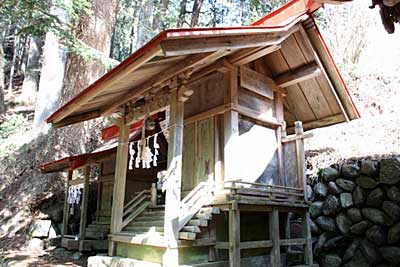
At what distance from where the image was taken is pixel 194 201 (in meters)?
5.33

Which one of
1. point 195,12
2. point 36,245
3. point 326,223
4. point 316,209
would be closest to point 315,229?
point 326,223

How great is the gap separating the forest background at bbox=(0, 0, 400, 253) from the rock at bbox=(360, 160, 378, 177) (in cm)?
106

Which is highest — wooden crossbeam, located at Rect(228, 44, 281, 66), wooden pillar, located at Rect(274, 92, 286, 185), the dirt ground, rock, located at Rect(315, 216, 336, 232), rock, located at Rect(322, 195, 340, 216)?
wooden crossbeam, located at Rect(228, 44, 281, 66)

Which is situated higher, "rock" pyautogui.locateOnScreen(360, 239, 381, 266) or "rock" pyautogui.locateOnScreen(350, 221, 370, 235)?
"rock" pyautogui.locateOnScreen(350, 221, 370, 235)

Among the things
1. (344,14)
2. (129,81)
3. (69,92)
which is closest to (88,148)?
(69,92)

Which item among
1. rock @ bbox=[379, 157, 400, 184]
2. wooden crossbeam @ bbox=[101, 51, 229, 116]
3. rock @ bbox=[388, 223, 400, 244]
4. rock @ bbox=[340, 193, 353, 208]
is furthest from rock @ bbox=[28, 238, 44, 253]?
rock @ bbox=[379, 157, 400, 184]

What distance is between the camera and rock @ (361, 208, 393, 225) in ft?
20.7

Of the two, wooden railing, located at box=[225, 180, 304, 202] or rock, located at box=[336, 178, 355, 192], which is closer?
wooden railing, located at box=[225, 180, 304, 202]

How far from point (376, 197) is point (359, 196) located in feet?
1.13

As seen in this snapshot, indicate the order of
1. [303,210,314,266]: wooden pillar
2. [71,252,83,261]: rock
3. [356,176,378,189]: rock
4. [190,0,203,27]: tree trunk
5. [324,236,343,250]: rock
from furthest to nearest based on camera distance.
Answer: [190,0,203,27]: tree trunk, [71,252,83,261]: rock, [324,236,343,250]: rock, [356,176,378,189]: rock, [303,210,314,266]: wooden pillar

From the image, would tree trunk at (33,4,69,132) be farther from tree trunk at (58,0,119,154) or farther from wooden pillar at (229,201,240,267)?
wooden pillar at (229,201,240,267)

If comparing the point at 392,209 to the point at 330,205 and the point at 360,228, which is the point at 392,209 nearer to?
the point at 360,228

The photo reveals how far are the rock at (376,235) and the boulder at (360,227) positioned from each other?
0.10 m

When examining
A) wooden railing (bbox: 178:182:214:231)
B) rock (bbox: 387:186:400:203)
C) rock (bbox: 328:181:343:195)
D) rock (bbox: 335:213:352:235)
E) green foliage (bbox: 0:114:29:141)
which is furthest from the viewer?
green foliage (bbox: 0:114:29:141)
